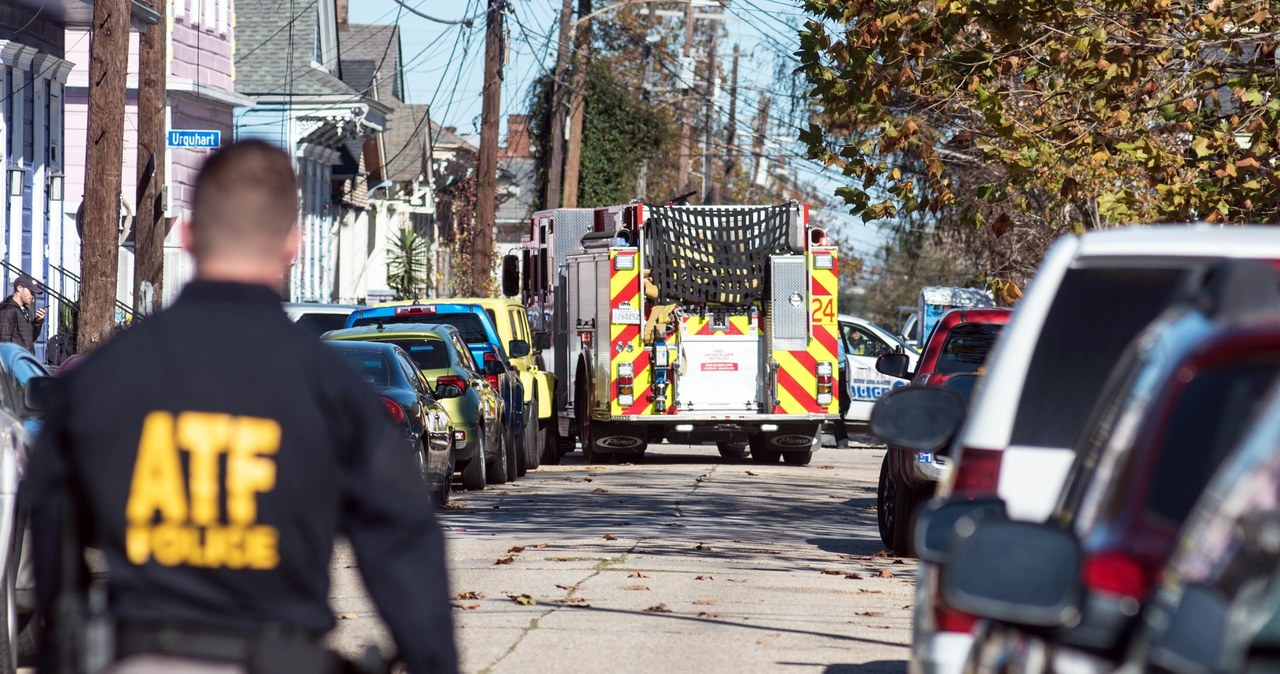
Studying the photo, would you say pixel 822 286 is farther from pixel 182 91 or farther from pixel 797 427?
pixel 182 91

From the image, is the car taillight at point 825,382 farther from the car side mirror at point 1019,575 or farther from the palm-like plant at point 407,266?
the palm-like plant at point 407,266

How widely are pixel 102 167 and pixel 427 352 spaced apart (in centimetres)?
350

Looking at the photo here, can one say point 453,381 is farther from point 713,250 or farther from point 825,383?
point 825,383

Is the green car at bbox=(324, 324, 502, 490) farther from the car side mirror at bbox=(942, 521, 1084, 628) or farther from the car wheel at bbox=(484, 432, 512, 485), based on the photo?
the car side mirror at bbox=(942, 521, 1084, 628)

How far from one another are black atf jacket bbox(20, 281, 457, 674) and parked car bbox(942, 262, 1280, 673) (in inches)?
43.1

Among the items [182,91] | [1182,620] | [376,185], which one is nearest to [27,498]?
[1182,620]

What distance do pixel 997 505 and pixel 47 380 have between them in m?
6.66

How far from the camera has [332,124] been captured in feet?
142

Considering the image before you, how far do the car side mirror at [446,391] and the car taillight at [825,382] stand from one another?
6.27 m

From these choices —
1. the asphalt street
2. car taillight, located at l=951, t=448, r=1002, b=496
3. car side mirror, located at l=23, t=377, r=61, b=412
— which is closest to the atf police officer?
car taillight, located at l=951, t=448, r=1002, b=496

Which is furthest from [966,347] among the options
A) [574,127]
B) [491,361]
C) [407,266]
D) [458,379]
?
[407,266]

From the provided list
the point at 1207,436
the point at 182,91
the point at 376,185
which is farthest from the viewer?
the point at 376,185

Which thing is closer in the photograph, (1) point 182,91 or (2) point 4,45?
(2) point 4,45

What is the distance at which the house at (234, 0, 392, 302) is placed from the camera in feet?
137
